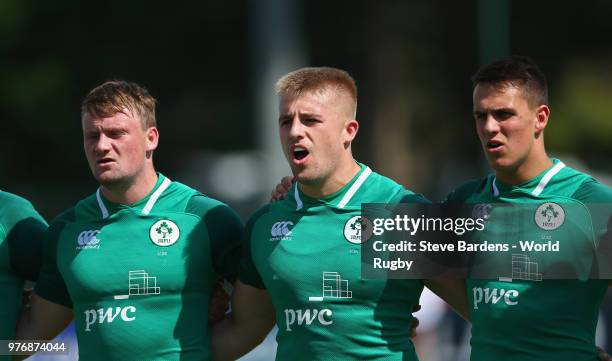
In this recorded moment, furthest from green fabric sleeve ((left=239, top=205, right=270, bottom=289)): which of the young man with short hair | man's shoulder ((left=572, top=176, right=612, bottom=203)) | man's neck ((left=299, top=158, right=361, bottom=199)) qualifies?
man's shoulder ((left=572, top=176, right=612, bottom=203))

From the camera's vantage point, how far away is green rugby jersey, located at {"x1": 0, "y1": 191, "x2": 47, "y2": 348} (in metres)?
7.52

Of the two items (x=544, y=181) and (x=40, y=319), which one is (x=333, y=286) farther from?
(x=40, y=319)

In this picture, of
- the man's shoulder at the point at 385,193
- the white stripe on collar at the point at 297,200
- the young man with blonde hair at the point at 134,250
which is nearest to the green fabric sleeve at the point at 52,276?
the young man with blonde hair at the point at 134,250

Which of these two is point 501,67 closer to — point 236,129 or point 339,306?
point 339,306

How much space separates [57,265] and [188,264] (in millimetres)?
782

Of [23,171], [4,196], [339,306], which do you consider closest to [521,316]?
[339,306]

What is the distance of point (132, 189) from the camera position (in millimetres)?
7414

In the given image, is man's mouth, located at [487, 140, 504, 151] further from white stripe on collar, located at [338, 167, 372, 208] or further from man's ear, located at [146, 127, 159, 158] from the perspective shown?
man's ear, located at [146, 127, 159, 158]

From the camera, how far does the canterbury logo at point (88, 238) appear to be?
7.39m

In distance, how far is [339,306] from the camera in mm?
6922

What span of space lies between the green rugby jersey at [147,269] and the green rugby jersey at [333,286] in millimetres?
321

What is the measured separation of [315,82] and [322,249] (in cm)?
91

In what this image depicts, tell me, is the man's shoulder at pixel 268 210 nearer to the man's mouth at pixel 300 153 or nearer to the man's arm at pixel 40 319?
the man's mouth at pixel 300 153

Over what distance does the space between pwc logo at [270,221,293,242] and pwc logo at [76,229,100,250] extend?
3.29 ft
